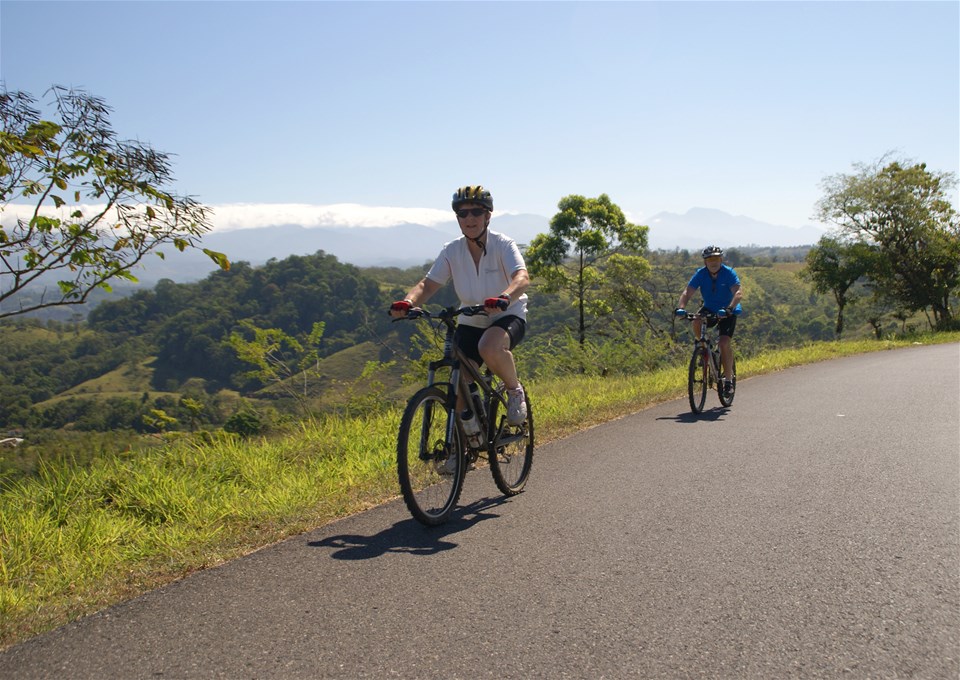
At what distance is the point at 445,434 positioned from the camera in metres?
4.29

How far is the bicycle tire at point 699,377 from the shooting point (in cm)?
835

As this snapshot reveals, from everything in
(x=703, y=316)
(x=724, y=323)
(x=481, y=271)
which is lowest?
(x=724, y=323)

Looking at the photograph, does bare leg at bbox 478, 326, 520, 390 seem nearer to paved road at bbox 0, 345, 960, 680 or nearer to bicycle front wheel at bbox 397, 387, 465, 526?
bicycle front wheel at bbox 397, 387, 465, 526

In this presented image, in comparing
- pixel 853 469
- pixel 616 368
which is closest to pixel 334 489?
pixel 853 469

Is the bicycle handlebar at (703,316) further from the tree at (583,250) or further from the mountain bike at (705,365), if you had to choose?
the tree at (583,250)

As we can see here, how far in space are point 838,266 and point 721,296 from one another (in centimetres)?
2801

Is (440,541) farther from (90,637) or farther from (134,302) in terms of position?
(134,302)

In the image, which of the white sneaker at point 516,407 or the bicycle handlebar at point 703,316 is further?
the bicycle handlebar at point 703,316

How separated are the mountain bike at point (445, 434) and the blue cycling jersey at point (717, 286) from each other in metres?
5.24

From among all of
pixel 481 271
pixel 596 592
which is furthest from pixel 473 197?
pixel 596 592

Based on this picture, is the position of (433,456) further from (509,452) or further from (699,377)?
(699,377)

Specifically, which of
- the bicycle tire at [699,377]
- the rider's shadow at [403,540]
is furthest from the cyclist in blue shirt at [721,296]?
the rider's shadow at [403,540]

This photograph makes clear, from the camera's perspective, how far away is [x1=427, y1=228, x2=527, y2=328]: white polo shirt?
4.65 meters

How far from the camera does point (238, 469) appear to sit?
5.27 meters
